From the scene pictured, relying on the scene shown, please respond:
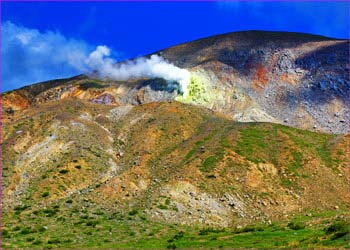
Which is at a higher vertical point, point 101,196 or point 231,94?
point 231,94

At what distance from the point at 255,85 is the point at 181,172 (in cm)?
4762

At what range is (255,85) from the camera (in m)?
96.8

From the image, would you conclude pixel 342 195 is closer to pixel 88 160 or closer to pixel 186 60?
pixel 88 160

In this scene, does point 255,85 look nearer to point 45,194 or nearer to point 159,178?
point 159,178

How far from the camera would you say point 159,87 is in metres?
96.9

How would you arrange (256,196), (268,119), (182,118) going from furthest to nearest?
(268,119) → (182,118) → (256,196)

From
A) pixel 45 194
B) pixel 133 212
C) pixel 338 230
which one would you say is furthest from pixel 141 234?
pixel 338 230

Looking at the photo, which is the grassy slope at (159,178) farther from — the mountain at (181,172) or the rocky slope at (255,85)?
the rocky slope at (255,85)

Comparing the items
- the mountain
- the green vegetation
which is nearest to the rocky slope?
the mountain

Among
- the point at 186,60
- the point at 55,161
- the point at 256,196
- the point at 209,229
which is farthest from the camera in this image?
the point at 186,60

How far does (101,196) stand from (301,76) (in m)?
61.2

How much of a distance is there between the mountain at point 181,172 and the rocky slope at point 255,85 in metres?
0.46

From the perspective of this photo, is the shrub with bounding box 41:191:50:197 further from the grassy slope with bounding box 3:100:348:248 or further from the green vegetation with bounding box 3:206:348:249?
the green vegetation with bounding box 3:206:348:249

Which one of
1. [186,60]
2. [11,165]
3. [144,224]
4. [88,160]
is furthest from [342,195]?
[186,60]
